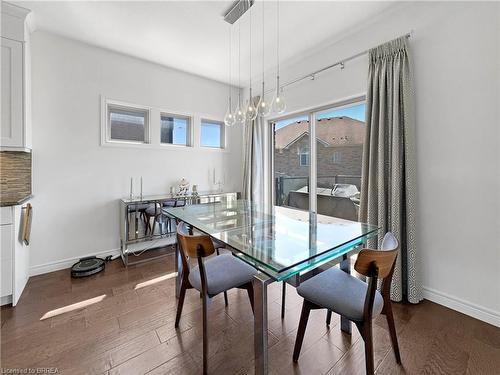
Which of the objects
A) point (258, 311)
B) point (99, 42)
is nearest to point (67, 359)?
point (258, 311)

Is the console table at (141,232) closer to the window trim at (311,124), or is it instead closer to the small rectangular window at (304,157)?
the window trim at (311,124)

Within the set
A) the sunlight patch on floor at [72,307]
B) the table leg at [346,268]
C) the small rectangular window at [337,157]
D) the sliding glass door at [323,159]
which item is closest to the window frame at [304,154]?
the sliding glass door at [323,159]

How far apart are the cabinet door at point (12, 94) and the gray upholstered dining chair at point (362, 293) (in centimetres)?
289

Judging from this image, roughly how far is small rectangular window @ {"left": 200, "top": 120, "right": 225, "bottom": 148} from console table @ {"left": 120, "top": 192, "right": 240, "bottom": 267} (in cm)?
109

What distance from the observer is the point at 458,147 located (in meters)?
1.84

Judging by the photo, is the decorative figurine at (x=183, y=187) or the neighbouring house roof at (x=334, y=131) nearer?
the neighbouring house roof at (x=334, y=131)

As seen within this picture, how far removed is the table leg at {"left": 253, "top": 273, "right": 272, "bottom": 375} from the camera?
1037 millimetres

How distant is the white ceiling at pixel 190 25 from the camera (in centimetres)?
211

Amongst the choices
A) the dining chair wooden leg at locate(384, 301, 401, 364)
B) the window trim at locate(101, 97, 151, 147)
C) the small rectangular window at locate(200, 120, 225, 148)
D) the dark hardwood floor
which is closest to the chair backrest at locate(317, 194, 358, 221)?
A: the dark hardwood floor

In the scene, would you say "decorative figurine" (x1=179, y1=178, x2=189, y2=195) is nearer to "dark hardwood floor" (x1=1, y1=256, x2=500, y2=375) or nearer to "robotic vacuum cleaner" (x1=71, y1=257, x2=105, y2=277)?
"robotic vacuum cleaner" (x1=71, y1=257, x2=105, y2=277)

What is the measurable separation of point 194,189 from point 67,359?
2.42 metres

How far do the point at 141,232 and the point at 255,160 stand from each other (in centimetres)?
212

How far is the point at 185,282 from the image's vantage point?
1555mm

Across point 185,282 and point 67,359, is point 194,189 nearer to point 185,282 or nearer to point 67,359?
point 185,282
